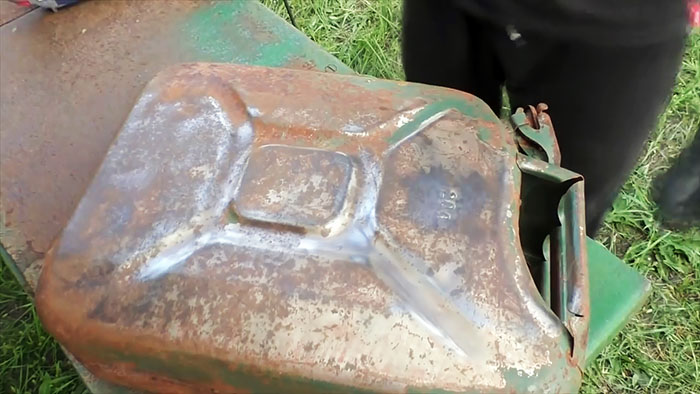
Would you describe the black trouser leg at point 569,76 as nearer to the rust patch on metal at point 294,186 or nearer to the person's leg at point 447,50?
the person's leg at point 447,50

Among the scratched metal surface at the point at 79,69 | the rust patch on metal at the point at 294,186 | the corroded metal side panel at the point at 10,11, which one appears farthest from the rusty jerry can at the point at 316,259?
the corroded metal side panel at the point at 10,11

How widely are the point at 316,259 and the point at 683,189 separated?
0.41m

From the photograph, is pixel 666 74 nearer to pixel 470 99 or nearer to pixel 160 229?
pixel 470 99

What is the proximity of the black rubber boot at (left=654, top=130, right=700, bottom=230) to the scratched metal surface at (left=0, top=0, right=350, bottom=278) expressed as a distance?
1.63 feet

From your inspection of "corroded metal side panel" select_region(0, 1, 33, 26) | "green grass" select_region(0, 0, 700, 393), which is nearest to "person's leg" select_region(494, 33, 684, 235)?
"green grass" select_region(0, 0, 700, 393)

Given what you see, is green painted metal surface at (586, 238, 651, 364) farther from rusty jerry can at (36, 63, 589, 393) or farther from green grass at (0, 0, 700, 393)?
green grass at (0, 0, 700, 393)

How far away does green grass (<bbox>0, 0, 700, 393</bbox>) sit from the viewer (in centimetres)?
138

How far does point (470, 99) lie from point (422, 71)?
0.26 meters

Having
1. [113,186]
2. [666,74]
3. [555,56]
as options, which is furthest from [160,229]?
[666,74]

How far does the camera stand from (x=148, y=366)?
0.71 meters

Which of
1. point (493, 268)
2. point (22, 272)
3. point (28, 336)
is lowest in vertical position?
point (28, 336)

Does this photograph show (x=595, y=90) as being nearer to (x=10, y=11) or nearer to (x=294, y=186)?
(x=294, y=186)

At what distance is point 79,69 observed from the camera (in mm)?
1069

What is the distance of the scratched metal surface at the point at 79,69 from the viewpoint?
3.09 feet
